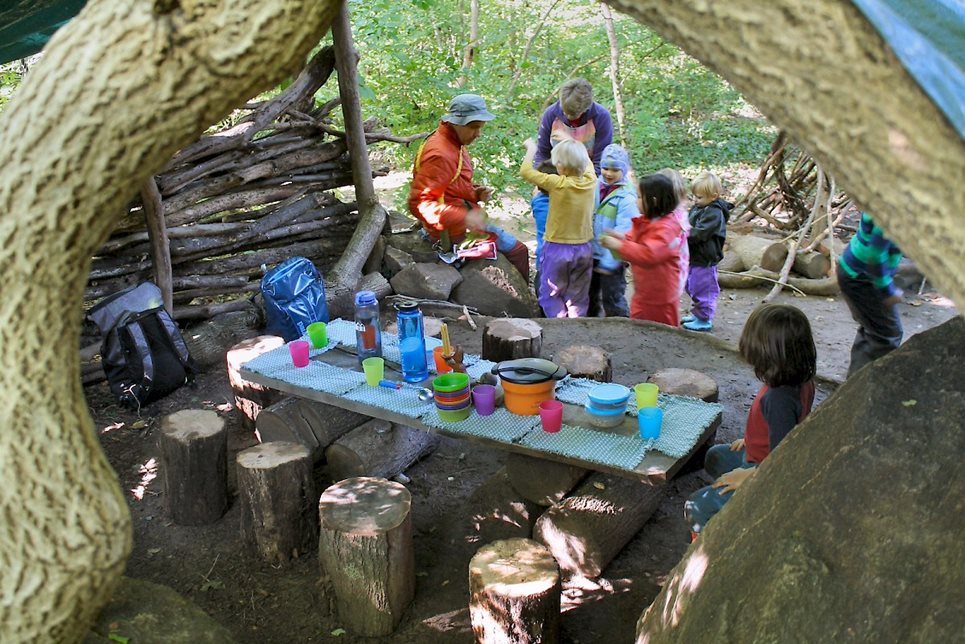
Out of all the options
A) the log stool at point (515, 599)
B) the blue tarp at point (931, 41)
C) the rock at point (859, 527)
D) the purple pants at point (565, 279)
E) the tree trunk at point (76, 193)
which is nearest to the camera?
the blue tarp at point (931, 41)

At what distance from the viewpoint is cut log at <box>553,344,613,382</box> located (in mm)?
4820

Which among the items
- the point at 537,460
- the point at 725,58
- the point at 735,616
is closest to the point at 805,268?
the point at 537,460

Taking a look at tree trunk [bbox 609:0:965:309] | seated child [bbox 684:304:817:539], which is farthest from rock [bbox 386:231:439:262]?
tree trunk [bbox 609:0:965:309]

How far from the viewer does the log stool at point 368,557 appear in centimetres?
359

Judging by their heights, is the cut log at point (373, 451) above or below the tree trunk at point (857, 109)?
below

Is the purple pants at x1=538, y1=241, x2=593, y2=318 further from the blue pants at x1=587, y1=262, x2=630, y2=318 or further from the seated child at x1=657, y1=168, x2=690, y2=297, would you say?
the seated child at x1=657, y1=168, x2=690, y2=297

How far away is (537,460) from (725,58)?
2689mm

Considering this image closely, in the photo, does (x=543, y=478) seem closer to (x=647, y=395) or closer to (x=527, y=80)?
(x=647, y=395)

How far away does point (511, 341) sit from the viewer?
5.23 m

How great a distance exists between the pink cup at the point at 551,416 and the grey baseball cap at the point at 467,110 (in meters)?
2.92

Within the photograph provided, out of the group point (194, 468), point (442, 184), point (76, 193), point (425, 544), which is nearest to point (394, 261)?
point (442, 184)

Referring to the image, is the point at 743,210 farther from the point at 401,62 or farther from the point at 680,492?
the point at 680,492

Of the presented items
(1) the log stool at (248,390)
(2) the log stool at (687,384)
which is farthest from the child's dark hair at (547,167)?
(1) the log stool at (248,390)

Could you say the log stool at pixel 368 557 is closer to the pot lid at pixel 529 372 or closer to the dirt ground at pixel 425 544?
the dirt ground at pixel 425 544
